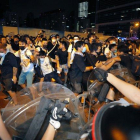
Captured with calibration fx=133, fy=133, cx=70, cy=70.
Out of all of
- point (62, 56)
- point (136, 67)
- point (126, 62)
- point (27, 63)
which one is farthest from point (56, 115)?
point (62, 56)

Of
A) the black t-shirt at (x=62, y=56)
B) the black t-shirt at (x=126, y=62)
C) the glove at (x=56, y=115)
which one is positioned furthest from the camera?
the black t-shirt at (x=62, y=56)

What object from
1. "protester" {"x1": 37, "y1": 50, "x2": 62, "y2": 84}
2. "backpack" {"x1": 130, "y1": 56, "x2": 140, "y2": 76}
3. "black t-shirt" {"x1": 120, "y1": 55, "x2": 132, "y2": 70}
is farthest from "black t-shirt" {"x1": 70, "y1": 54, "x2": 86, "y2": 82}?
"backpack" {"x1": 130, "y1": 56, "x2": 140, "y2": 76}

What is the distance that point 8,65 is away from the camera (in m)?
3.85

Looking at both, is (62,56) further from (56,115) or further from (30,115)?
(56,115)

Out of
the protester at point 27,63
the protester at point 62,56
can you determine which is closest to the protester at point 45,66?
the protester at point 27,63

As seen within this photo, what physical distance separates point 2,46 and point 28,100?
2424 mm

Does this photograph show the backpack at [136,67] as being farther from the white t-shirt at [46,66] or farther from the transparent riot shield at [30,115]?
the white t-shirt at [46,66]

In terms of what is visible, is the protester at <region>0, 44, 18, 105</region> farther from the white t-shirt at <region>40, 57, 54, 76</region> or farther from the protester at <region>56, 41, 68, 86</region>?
the protester at <region>56, 41, 68, 86</region>

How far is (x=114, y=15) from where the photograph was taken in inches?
2633

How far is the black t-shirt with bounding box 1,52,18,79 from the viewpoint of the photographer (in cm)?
377

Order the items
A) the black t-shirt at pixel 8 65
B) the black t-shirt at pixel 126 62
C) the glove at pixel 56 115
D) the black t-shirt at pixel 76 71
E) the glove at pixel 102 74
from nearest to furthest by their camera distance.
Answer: the glove at pixel 56 115 → the glove at pixel 102 74 → the black t-shirt at pixel 126 62 → the black t-shirt at pixel 76 71 → the black t-shirt at pixel 8 65

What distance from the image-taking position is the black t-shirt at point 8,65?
3.77 meters

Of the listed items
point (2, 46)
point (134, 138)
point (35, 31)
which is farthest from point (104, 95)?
point (35, 31)

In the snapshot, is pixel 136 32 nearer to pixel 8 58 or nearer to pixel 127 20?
pixel 127 20
